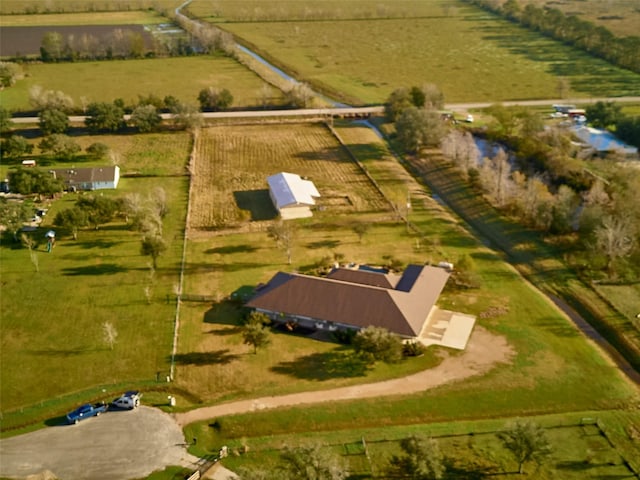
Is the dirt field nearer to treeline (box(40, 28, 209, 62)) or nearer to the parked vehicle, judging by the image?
treeline (box(40, 28, 209, 62))

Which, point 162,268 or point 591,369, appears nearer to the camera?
point 591,369

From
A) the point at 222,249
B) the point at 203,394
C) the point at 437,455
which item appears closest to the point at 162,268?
the point at 222,249

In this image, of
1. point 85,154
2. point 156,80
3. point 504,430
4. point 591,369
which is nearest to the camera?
point 504,430

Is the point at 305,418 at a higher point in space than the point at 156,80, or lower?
lower

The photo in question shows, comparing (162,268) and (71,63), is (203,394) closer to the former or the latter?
(162,268)

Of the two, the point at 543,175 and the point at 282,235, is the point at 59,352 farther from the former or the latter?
the point at 543,175
